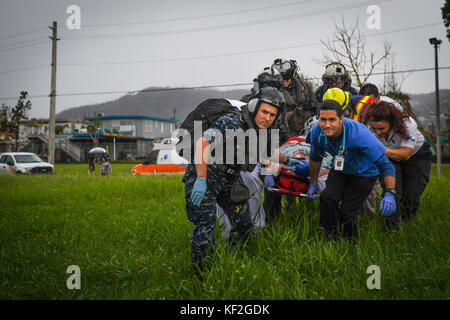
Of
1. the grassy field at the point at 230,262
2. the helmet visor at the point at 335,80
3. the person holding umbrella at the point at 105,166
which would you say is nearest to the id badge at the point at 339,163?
the grassy field at the point at 230,262

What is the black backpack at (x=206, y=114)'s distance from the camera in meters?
3.17

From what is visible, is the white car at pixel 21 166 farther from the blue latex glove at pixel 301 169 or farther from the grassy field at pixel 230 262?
the blue latex glove at pixel 301 169

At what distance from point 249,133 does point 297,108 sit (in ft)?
7.72

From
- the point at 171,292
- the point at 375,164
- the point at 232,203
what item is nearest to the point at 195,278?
the point at 171,292

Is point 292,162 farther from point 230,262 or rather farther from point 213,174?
point 230,262

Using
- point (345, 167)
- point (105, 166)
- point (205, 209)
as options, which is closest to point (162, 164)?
point (105, 166)

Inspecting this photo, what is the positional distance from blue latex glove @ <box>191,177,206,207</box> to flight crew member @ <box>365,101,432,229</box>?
2.24m

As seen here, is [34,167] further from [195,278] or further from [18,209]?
[195,278]

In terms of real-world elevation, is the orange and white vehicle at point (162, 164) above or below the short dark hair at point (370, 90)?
→ below

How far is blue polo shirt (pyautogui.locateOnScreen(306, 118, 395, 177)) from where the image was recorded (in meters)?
3.39

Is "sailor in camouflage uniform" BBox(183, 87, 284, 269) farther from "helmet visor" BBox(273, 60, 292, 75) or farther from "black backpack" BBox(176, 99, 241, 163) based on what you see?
"helmet visor" BBox(273, 60, 292, 75)

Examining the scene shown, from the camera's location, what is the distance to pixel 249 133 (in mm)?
3020

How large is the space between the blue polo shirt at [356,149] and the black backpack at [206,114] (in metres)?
1.02
